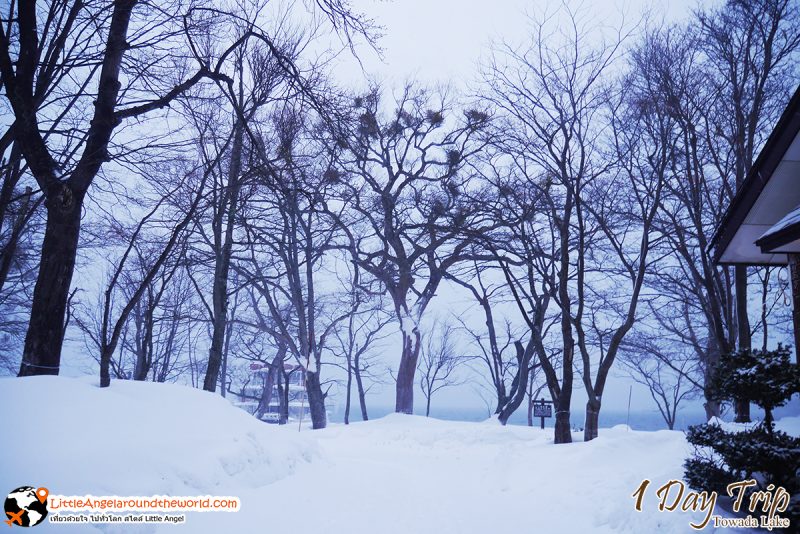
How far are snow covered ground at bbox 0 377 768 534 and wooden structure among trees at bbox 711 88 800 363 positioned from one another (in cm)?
323

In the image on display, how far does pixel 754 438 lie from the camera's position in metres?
5.09

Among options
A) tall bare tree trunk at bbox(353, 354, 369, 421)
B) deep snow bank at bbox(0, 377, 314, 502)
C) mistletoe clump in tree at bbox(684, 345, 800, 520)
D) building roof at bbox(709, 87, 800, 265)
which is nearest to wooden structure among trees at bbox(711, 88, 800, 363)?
building roof at bbox(709, 87, 800, 265)

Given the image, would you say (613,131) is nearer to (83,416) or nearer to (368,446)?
(368,446)

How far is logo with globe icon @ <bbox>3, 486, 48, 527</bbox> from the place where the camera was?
356cm

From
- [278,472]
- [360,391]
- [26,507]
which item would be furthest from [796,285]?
[360,391]

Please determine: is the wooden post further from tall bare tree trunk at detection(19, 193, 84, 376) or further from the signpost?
tall bare tree trunk at detection(19, 193, 84, 376)

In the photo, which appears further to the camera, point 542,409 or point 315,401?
point 315,401

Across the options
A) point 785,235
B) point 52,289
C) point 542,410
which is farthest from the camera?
point 542,410

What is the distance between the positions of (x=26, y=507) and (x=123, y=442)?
1211mm

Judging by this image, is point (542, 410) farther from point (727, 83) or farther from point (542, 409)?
point (727, 83)

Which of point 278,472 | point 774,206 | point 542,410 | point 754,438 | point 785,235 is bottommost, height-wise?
point 278,472

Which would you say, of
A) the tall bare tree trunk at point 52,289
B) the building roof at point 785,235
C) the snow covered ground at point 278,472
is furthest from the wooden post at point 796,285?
the tall bare tree trunk at point 52,289

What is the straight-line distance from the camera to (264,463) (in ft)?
23.4

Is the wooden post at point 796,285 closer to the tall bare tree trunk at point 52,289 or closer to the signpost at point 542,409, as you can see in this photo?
the signpost at point 542,409
